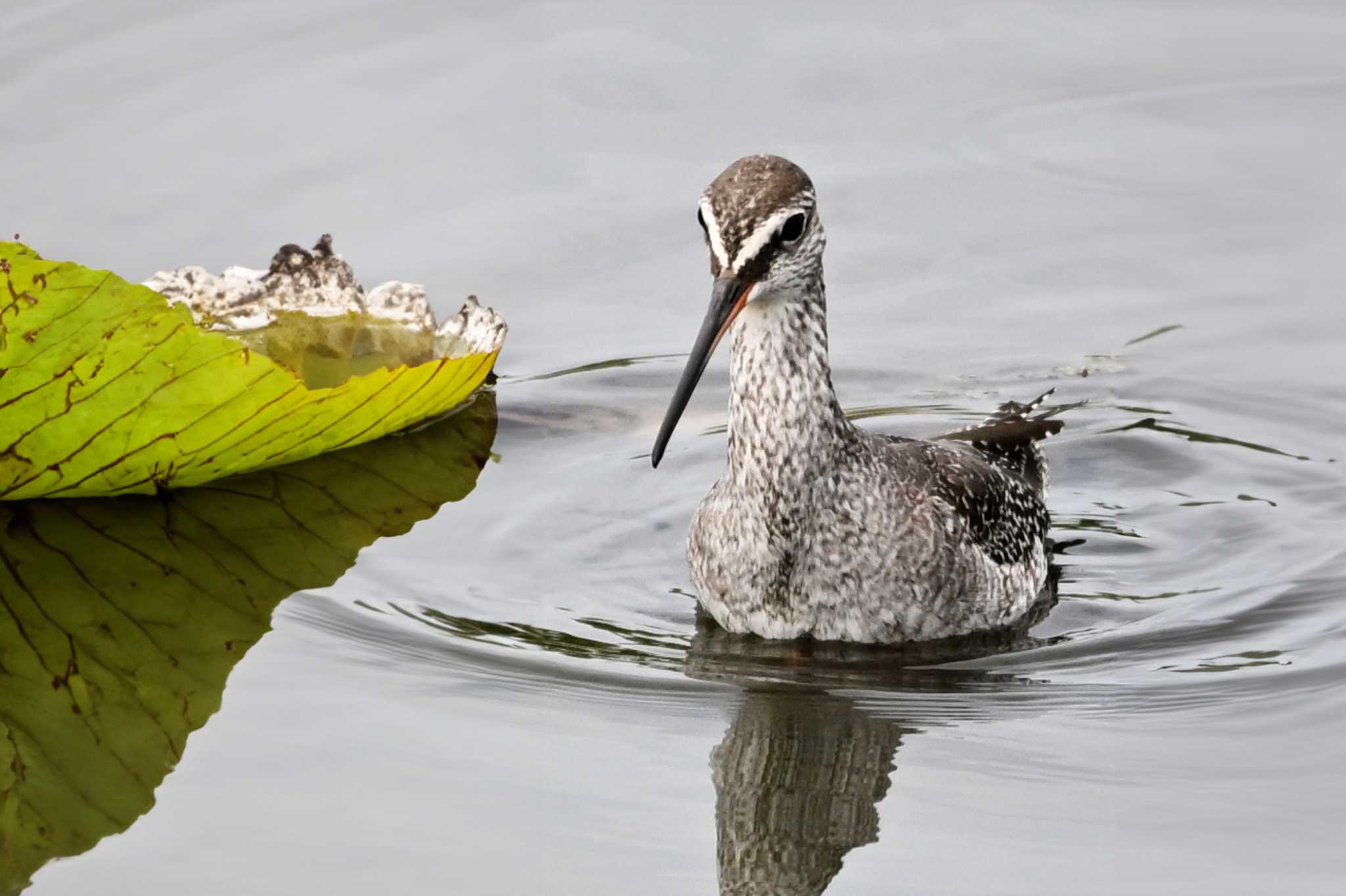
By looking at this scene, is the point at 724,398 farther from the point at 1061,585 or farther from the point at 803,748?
the point at 803,748

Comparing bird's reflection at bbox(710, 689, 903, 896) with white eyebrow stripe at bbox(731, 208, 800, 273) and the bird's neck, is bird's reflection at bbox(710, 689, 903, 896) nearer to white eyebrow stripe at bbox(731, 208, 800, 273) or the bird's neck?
the bird's neck

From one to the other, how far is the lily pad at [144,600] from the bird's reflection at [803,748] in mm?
1608

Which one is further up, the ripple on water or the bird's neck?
the bird's neck

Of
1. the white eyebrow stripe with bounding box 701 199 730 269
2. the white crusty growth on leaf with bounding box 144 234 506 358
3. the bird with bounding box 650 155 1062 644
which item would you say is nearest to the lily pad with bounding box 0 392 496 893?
the white crusty growth on leaf with bounding box 144 234 506 358

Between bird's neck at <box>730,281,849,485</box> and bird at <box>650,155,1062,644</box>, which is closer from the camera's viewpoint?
bird at <box>650,155,1062,644</box>

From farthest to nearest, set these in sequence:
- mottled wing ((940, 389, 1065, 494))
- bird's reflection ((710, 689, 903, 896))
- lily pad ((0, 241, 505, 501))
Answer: mottled wing ((940, 389, 1065, 494)) < lily pad ((0, 241, 505, 501)) < bird's reflection ((710, 689, 903, 896))

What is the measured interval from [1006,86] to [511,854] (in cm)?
759

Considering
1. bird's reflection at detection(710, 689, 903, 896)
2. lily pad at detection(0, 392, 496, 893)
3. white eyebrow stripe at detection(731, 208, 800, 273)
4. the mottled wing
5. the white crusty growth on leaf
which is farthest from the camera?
the white crusty growth on leaf

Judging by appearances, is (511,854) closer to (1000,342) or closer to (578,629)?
(578,629)

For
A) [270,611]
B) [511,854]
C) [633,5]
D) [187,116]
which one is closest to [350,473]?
[270,611]

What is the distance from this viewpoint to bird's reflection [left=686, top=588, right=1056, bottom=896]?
5629 mm

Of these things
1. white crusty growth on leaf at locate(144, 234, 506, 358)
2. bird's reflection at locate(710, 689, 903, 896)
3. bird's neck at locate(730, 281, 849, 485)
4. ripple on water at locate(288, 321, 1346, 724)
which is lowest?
bird's reflection at locate(710, 689, 903, 896)

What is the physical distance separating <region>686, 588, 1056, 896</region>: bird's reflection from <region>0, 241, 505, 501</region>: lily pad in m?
1.81

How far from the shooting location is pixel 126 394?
7.03 meters
